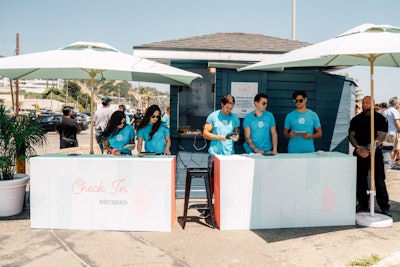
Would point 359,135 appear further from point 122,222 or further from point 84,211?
point 84,211

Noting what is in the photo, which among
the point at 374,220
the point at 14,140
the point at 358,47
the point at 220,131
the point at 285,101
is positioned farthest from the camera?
the point at 285,101

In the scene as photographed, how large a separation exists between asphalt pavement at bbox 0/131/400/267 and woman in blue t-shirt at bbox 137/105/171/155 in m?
1.19

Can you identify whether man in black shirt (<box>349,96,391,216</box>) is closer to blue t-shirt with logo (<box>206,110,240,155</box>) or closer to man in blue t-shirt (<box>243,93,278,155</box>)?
man in blue t-shirt (<box>243,93,278,155</box>)

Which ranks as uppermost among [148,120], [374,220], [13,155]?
[148,120]

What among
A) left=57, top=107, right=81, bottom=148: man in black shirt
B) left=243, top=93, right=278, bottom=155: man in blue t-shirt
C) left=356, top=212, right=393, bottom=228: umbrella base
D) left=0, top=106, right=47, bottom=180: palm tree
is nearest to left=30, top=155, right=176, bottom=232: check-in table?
left=0, top=106, right=47, bottom=180: palm tree

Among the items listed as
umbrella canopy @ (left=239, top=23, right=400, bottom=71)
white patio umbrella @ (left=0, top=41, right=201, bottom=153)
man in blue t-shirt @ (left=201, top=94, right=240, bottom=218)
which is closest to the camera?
umbrella canopy @ (left=239, top=23, right=400, bottom=71)

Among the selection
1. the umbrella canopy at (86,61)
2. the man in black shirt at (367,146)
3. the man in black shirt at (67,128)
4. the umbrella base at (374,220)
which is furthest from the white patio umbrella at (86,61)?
the umbrella base at (374,220)

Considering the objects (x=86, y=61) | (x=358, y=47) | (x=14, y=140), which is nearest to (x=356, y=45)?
(x=358, y=47)

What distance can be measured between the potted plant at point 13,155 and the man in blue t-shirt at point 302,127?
3979 mm

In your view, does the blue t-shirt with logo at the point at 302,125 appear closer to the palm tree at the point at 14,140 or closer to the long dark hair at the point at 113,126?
the long dark hair at the point at 113,126

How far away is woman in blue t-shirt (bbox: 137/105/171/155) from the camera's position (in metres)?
5.20

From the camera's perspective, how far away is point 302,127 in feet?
16.9

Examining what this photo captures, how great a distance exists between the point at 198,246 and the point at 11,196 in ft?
9.86

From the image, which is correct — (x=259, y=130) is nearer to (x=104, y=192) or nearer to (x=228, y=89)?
(x=228, y=89)
